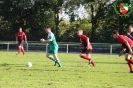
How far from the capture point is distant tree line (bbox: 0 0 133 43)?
50.7 meters

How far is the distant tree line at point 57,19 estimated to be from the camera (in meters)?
50.7

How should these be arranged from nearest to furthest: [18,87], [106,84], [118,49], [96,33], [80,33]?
[18,87] → [106,84] → [80,33] → [118,49] → [96,33]

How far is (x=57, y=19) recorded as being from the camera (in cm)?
5425

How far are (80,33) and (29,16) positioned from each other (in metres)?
39.2

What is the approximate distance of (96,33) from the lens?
50.5m

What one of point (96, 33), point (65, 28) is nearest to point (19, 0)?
point (65, 28)

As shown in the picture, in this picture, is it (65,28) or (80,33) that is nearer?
(80,33)

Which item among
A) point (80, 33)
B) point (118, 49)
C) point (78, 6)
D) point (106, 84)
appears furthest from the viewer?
point (78, 6)

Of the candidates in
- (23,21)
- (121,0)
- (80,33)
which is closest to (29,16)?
(23,21)

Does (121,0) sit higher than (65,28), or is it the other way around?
(121,0)

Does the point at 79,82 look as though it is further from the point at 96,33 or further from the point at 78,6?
the point at 78,6

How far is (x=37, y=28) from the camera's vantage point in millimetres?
53750

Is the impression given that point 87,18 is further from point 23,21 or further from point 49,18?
point 23,21

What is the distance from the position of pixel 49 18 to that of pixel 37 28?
347 centimetres
